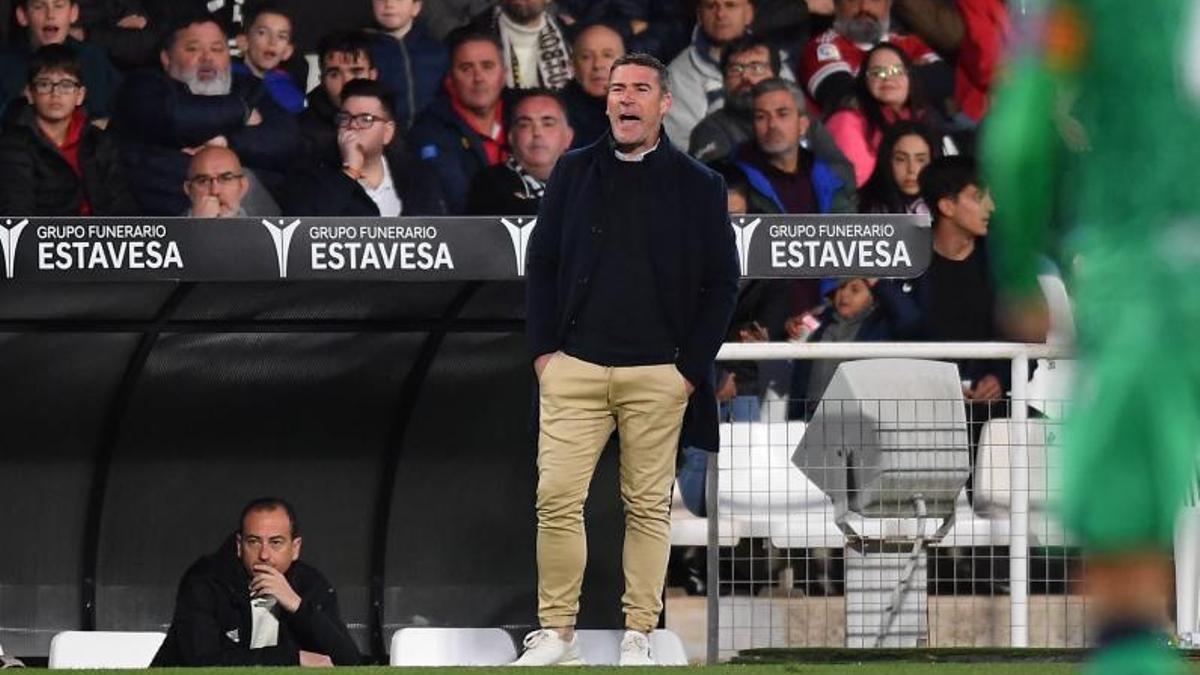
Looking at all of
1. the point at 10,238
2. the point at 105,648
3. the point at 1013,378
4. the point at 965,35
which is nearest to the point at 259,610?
the point at 105,648

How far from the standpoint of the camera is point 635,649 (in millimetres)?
7527

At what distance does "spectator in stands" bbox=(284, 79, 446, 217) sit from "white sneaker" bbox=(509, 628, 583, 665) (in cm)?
430

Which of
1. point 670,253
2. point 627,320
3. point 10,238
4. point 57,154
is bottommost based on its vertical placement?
point 627,320

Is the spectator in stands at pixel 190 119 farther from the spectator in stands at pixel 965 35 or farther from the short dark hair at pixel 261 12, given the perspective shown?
the spectator in stands at pixel 965 35

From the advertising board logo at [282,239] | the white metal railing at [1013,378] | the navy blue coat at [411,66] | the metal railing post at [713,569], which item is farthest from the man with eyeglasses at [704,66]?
the metal railing post at [713,569]

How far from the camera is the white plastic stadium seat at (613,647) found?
7.96 m

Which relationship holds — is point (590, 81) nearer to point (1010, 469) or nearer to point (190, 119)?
point (190, 119)

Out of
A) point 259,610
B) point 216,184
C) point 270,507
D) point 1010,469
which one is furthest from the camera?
point 216,184

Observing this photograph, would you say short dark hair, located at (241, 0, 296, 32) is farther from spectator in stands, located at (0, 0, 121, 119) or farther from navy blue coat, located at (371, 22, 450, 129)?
spectator in stands, located at (0, 0, 121, 119)

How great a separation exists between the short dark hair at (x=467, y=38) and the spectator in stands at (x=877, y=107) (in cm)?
164

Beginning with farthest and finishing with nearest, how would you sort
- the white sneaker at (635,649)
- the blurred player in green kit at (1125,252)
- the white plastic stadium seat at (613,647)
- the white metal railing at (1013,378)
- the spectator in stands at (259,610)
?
1. the white metal railing at (1013,378)
2. the spectator in stands at (259,610)
3. the white plastic stadium seat at (613,647)
4. the white sneaker at (635,649)
5. the blurred player in green kit at (1125,252)

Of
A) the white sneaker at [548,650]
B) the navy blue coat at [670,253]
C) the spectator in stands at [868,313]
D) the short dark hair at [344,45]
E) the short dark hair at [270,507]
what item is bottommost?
the white sneaker at [548,650]

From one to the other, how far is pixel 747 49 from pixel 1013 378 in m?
3.20

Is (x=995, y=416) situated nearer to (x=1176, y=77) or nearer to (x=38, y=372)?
(x=38, y=372)
